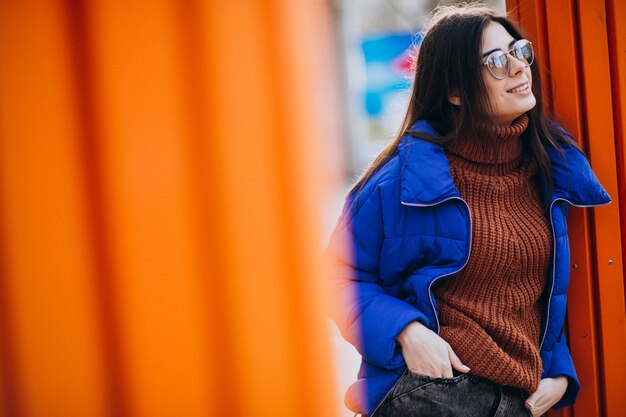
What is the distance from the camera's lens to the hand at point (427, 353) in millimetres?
1486

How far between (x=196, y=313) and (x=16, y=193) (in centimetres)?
62

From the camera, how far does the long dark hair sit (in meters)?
1.60

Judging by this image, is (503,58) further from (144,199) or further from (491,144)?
(144,199)

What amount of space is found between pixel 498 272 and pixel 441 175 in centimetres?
29

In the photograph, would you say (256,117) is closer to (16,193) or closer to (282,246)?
(282,246)

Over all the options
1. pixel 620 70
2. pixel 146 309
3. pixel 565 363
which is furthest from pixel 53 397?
pixel 620 70

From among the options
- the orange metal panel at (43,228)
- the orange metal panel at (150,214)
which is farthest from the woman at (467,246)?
the orange metal panel at (43,228)

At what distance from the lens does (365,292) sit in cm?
161

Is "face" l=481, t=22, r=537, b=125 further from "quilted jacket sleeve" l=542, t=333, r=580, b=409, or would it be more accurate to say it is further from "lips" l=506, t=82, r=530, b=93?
"quilted jacket sleeve" l=542, t=333, r=580, b=409

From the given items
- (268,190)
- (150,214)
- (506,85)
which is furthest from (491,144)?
(150,214)

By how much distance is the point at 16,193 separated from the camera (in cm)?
170

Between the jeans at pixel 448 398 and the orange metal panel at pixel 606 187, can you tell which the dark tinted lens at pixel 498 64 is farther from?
the jeans at pixel 448 398

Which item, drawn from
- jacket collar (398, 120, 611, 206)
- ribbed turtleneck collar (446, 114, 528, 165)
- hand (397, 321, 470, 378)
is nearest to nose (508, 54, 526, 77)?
ribbed turtleneck collar (446, 114, 528, 165)

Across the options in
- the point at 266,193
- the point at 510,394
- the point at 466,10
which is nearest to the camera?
the point at 510,394
